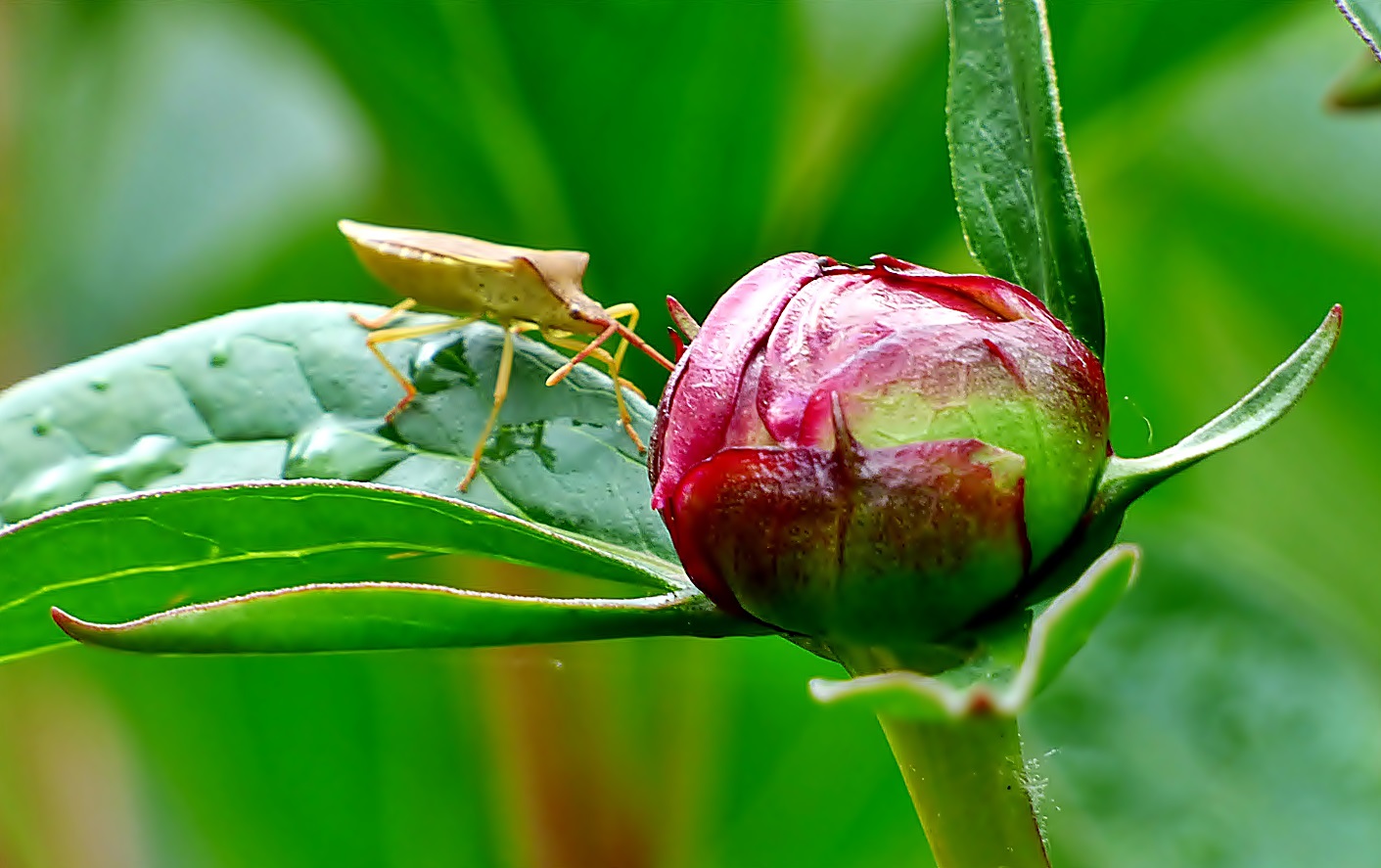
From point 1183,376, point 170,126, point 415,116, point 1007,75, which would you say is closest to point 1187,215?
point 1183,376

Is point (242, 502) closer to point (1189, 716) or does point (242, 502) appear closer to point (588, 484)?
point (588, 484)

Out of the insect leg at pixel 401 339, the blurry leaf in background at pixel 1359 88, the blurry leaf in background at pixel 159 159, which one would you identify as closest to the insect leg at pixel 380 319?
the insect leg at pixel 401 339

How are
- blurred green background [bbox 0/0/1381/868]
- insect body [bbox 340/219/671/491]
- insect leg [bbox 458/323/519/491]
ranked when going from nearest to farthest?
insect leg [bbox 458/323/519/491]
insect body [bbox 340/219/671/491]
blurred green background [bbox 0/0/1381/868]

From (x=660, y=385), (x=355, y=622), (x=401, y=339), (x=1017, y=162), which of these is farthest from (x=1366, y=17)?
(x=660, y=385)

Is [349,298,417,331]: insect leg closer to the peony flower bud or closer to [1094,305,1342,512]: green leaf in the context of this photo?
the peony flower bud

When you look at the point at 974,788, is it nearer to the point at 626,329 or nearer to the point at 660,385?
the point at 626,329

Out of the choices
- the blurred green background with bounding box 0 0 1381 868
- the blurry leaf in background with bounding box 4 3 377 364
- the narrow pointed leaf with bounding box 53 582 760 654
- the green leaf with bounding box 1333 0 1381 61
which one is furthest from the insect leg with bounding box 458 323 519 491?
the blurry leaf in background with bounding box 4 3 377 364

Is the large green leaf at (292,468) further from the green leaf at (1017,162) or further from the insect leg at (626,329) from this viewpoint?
the green leaf at (1017,162)
